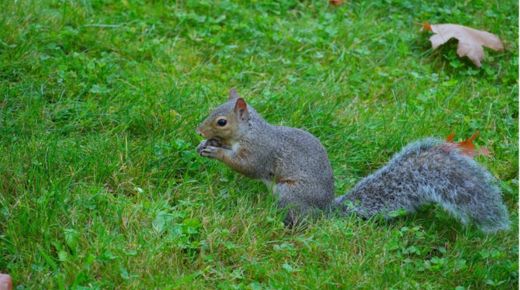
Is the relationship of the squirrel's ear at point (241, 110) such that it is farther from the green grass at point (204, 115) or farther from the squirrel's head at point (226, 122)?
the green grass at point (204, 115)

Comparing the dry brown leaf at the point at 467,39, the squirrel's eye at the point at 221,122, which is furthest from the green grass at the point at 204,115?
the squirrel's eye at the point at 221,122

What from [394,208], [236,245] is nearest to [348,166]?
[394,208]

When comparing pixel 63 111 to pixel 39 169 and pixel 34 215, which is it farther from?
pixel 34 215

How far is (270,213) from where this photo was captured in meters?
2.85

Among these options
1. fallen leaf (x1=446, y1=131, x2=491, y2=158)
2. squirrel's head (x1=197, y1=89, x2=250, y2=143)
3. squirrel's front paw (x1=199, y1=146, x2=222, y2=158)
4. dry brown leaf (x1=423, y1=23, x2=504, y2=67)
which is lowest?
fallen leaf (x1=446, y1=131, x2=491, y2=158)

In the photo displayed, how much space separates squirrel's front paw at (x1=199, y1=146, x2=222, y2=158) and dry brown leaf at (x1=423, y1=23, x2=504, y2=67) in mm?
Result: 1648

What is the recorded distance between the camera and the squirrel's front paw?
3.01 metres

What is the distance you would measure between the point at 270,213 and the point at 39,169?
83 centimetres

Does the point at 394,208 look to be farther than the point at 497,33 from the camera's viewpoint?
No

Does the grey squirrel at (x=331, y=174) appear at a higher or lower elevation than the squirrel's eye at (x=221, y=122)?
lower

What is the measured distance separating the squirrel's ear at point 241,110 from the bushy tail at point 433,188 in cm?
47

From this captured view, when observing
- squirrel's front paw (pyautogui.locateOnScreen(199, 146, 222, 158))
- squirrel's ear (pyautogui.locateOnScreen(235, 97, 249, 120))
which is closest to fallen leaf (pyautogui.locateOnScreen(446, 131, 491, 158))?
squirrel's ear (pyautogui.locateOnScreen(235, 97, 249, 120))

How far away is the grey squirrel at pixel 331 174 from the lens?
2.78m

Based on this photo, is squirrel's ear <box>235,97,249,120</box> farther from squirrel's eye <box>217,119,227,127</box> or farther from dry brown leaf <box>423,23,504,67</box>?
dry brown leaf <box>423,23,504,67</box>
